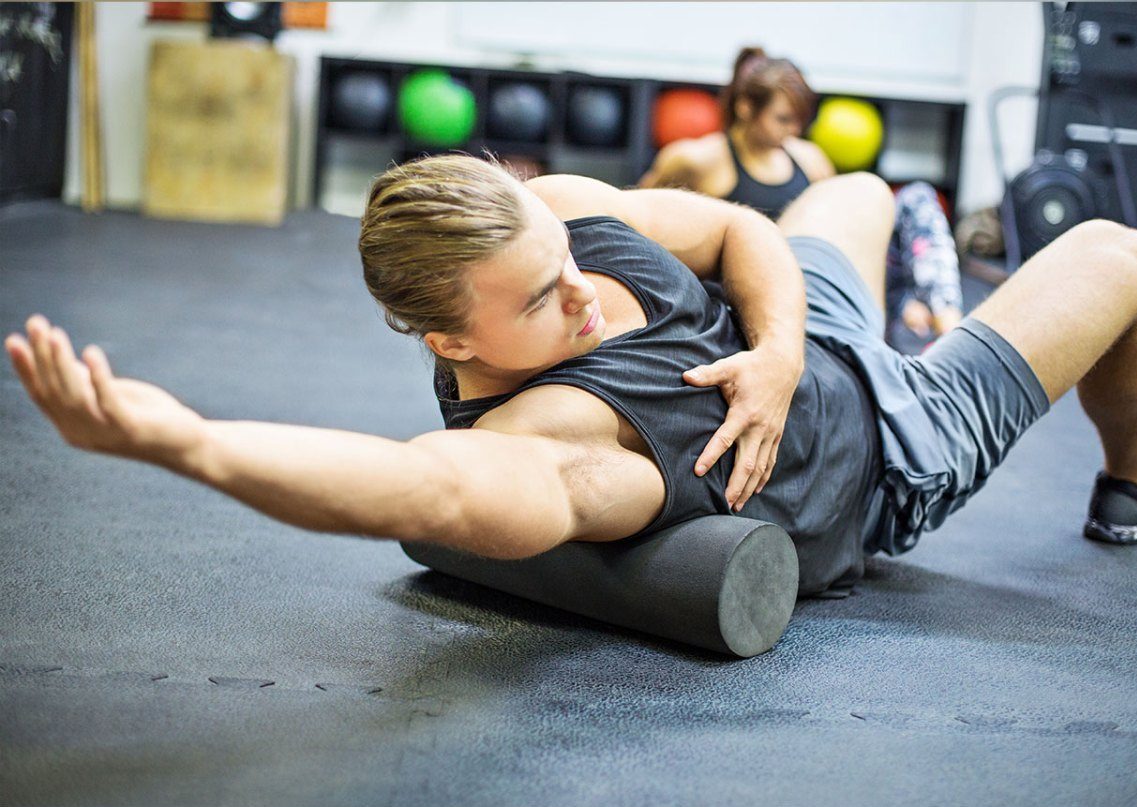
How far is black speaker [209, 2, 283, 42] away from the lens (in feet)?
20.1

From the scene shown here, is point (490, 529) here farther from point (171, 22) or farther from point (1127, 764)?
point (171, 22)

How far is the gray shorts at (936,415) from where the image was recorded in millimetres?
1762

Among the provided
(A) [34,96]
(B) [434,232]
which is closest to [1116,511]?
(B) [434,232]

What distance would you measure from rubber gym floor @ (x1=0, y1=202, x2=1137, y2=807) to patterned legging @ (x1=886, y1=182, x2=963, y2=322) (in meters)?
1.04

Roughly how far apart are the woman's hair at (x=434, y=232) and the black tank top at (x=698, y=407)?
6.6 inches

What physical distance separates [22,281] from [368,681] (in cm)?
312

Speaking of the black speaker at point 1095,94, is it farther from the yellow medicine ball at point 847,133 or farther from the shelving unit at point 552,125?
the yellow medicine ball at point 847,133

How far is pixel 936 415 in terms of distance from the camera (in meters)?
1.80

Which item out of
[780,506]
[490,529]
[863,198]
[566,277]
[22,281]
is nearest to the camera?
[490,529]

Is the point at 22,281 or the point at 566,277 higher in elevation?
the point at 566,277

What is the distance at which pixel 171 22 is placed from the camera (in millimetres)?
6500

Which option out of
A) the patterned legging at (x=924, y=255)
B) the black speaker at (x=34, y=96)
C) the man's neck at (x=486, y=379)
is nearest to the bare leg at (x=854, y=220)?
the man's neck at (x=486, y=379)

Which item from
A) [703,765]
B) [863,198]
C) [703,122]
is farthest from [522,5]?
[703,765]

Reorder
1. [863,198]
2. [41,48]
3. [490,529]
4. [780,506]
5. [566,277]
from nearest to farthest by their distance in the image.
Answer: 1. [490,529]
2. [566,277]
3. [780,506]
4. [863,198]
5. [41,48]
